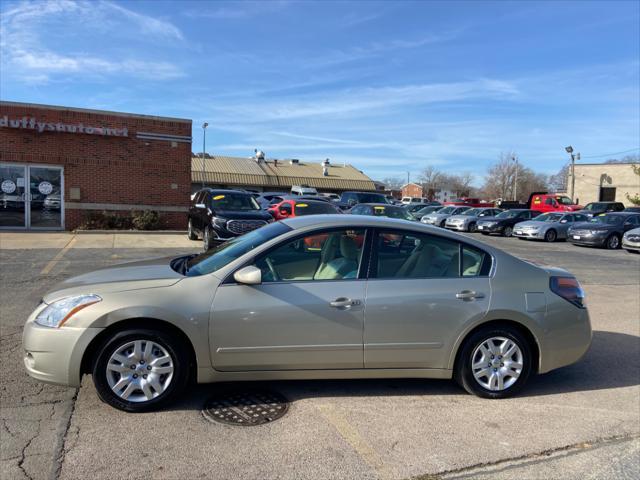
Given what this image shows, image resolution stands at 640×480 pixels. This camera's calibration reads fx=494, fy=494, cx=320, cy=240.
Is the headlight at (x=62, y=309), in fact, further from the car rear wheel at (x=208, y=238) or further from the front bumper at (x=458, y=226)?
the front bumper at (x=458, y=226)

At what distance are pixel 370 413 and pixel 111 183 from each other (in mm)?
17169

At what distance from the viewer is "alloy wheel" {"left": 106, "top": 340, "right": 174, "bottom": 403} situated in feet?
12.2

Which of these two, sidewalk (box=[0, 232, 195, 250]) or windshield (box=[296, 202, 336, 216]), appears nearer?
sidewalk (box=[0, 232, 195, 250])

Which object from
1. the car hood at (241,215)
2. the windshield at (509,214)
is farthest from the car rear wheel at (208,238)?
the windshield at (509,214)

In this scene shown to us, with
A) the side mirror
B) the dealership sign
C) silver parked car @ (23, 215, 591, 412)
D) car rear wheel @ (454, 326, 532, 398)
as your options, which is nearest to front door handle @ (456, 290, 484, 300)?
silver parked car @ (23, 215, 591, 412)

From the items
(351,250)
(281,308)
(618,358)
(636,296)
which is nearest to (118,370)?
(281,308)

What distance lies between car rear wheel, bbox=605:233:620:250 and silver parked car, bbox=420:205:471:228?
10.3m

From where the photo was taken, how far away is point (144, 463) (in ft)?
10.1

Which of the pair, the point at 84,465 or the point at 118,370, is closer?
the point at 84,465

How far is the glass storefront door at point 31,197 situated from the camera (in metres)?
17.4

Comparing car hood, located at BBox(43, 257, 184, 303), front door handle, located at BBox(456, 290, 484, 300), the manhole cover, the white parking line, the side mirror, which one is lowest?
the white parking line

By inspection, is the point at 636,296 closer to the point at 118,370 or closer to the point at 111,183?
the point at 118,370

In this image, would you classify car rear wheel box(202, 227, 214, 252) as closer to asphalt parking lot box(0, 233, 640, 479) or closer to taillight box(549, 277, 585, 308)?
asphalt parking lot box(0, 233, 640, 479)

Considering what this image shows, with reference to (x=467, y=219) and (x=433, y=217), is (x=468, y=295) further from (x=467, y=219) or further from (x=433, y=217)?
(x=433, y=217)
